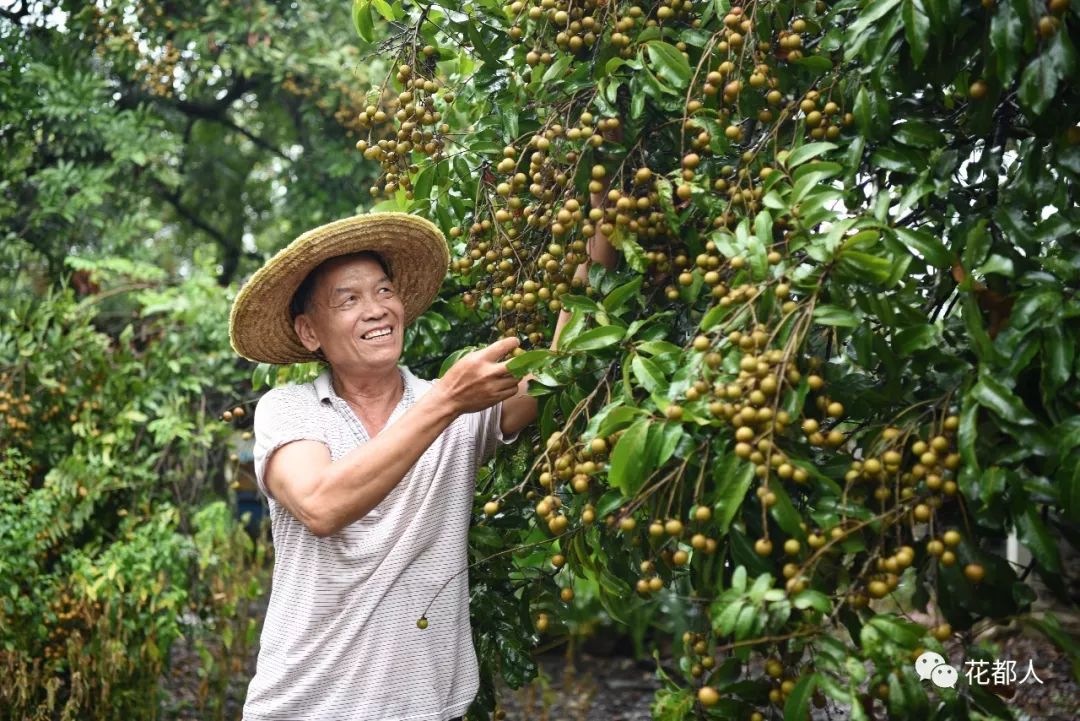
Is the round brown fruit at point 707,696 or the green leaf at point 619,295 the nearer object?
the round brown fruit at point 707,696

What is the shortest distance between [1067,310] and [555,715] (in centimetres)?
371

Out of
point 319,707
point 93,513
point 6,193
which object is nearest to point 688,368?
point 319,707

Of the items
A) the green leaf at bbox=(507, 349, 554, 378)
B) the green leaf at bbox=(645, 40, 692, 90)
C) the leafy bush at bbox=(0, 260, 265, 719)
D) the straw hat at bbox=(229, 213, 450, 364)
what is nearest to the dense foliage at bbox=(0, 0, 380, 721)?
the leafy bush at bbox=(0, 260, 265, 719)

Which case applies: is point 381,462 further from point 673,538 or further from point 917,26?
point 917,26

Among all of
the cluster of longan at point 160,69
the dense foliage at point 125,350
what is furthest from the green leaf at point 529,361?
Answer: the cluster of longan at point 160,69

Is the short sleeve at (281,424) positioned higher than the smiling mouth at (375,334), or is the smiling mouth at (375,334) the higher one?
the smiling mouth at (375,334)

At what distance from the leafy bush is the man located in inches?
69.2

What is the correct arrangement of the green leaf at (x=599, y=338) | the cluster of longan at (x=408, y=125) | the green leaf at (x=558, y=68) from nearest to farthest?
the green leaf at (x=599, y=338), the green leaf at (x=558, y=68), the cluster of longan at (x=408, y=125)

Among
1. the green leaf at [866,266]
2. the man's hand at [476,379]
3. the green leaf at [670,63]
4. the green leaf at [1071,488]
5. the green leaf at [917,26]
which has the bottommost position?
the green leaf at [1071,488]

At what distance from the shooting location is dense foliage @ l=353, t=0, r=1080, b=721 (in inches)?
59.1

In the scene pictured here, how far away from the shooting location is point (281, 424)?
2158mm

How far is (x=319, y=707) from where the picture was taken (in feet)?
6.86

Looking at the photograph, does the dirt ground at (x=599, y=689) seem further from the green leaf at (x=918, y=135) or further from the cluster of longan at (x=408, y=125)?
the green leaf at (x=918, y=135)

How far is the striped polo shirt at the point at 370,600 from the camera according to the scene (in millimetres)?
Answer: 2096
